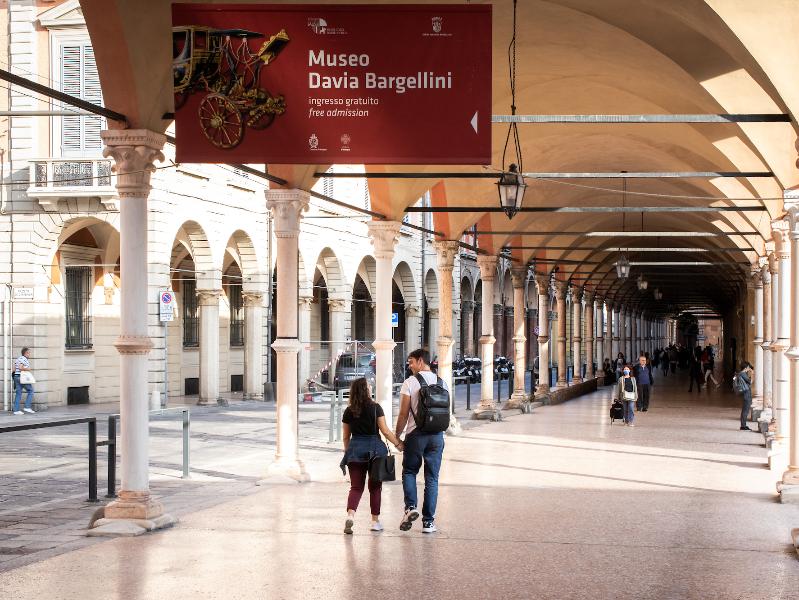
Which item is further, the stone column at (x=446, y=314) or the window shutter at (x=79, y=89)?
the window shutter at (x=79, y=89)

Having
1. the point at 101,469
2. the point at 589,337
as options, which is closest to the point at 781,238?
the point at 101,469

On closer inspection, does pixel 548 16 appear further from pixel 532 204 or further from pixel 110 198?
pixel 110 198

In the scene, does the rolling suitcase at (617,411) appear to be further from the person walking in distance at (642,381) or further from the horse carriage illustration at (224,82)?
the horse carriage illustration at (224,82)

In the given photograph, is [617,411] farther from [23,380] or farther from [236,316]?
[236,316]

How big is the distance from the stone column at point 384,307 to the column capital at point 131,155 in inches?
278

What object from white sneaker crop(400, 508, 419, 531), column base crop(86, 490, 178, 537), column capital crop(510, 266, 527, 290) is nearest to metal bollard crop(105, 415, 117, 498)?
column base crop(86, 490, 178, 537)

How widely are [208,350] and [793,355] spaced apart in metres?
19.3

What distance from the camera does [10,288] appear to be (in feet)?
84.7

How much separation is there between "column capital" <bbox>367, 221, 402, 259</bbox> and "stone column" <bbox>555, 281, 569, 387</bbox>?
63.1 feet

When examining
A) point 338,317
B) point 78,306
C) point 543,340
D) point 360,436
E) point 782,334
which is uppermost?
point 78,306

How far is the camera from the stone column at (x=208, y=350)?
28.6m

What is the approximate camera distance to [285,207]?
43.1 feet

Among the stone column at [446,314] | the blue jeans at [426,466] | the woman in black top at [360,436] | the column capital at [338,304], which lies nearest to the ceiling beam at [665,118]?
the woman in black top at [360,436]

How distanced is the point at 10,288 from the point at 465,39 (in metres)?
19.1
